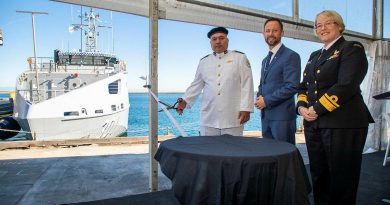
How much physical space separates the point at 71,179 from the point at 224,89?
2.41 m

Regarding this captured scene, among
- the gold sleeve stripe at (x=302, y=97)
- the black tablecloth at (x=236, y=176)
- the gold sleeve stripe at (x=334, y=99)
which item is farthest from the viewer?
the gold sleeve stripe at (x=302, y=97)

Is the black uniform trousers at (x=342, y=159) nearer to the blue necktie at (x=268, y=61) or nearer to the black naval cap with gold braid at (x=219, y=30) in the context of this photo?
the blue necktie at (x=268, y=61)

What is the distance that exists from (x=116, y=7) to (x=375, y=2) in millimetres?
4863

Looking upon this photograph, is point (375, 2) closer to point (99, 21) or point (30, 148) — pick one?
point (30, 148)

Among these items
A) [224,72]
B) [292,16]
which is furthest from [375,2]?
[224,72]

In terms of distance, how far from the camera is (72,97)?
11.8 m

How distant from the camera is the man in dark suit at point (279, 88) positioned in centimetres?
229

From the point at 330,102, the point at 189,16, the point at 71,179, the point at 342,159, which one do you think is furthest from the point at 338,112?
the point at 71,179

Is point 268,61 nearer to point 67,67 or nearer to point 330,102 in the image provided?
point 330,102

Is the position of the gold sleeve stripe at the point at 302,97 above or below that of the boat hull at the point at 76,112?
above

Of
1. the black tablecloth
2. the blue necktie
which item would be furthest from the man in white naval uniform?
the black tablecloth

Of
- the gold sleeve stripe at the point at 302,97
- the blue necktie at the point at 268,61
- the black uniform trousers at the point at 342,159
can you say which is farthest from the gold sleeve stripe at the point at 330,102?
the blue necktie at the point at 268,61

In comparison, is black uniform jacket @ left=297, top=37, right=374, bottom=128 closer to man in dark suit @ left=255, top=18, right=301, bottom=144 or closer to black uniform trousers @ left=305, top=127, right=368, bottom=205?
black uniform trousers @ left=305, top=127, right=368, bottom=205

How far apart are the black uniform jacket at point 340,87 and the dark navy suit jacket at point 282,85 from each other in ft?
0.81
